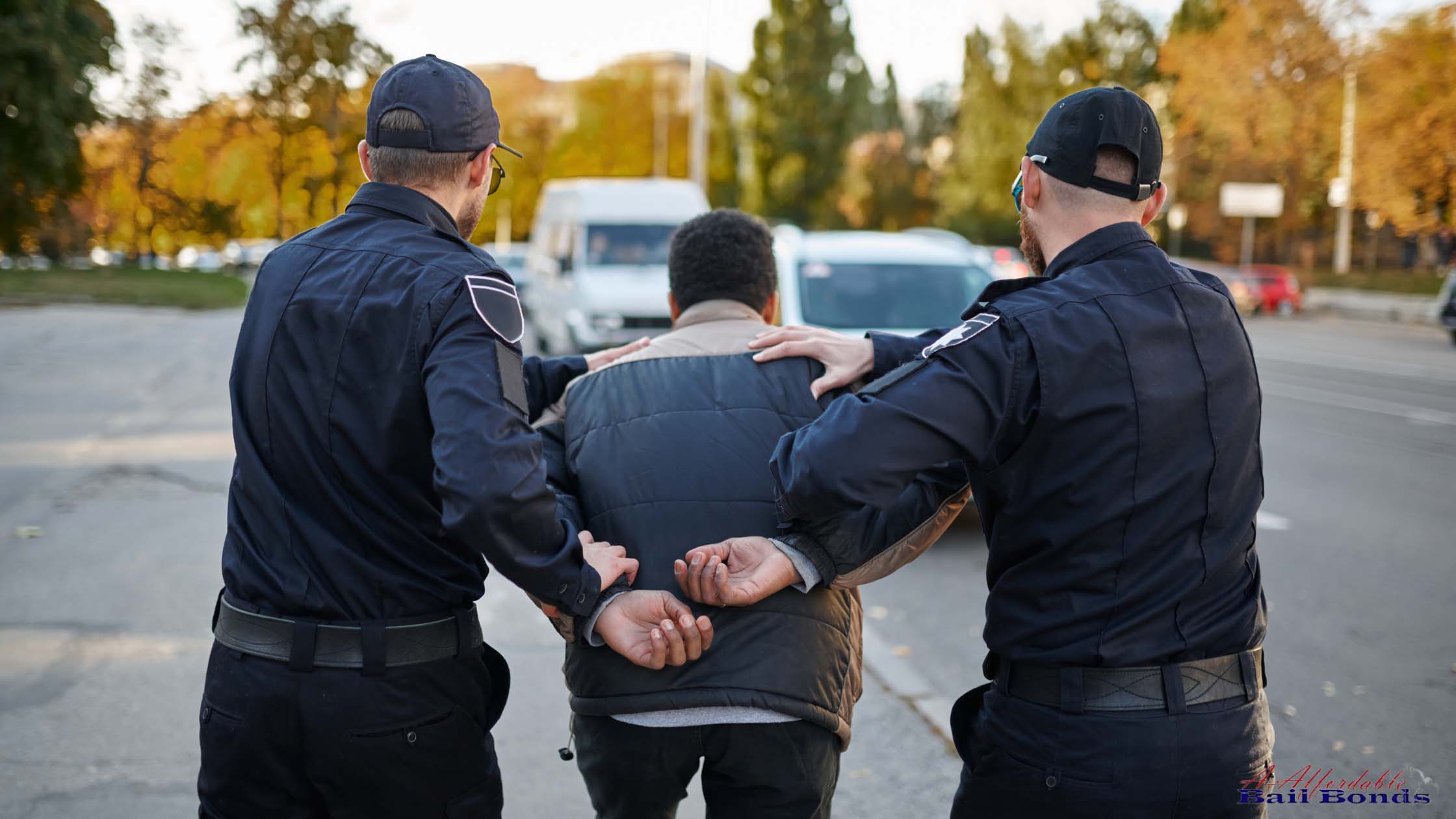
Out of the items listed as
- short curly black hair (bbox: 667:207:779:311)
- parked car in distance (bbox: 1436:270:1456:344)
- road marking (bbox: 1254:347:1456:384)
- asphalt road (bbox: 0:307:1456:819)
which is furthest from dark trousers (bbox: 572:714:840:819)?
parked car in distance (bbox: 1436:270:1456:344)

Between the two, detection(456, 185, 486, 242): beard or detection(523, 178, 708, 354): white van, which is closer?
detection(456, 185, 486, 242): beard

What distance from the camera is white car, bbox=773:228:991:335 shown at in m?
8.72

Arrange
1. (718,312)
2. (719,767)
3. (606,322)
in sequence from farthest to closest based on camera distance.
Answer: (606,322)
(718,312)
(719,767)

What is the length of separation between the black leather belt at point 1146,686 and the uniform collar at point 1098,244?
74cm

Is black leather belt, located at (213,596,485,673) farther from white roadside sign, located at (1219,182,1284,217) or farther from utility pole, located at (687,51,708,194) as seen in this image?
white roadside sign, located at (1219,182,1284,217)

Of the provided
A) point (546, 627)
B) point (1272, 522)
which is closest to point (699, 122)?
point (1272, 522)

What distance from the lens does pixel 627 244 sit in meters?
17.0

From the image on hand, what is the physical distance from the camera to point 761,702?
243cm

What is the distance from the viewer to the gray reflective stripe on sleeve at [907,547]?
2529 millimetres

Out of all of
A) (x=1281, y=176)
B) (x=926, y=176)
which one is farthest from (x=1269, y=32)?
(x=926, y=176)

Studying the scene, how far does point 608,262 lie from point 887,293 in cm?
853

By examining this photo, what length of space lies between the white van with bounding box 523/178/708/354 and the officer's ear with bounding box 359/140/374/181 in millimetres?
12582

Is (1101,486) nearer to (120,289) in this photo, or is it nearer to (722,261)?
(722,261)

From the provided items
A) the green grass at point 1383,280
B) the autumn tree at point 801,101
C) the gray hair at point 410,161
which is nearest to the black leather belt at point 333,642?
the gray hair at point 410,161
